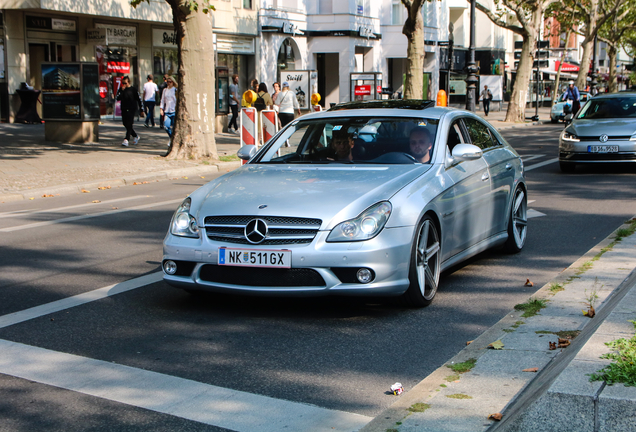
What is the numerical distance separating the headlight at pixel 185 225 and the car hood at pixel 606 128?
36.8ft

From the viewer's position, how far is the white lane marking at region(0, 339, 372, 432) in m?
3.72

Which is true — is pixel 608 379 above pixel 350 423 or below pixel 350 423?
above

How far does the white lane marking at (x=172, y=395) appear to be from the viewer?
372 centimetres

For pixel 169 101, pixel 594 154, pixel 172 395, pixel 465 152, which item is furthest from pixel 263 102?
pixel 172 395

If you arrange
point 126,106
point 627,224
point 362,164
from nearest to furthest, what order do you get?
point 362,164
point 627,224
point 126,106

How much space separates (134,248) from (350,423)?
501 cm

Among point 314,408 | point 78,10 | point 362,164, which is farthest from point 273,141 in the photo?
point 78,10

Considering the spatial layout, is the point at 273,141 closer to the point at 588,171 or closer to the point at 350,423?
the point at 350,423

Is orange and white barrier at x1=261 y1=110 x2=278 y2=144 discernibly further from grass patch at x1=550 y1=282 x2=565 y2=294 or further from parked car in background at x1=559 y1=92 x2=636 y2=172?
grass patch at x1=550 y1=282 x2=565 y2=294

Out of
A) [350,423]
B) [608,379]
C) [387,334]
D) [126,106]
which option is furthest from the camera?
[126,106]

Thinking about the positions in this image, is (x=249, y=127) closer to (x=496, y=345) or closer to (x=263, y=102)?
(x=263, y=102)

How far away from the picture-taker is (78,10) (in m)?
27.3

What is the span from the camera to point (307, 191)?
5.62 metres

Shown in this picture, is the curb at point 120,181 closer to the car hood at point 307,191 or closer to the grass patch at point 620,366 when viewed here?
the car hood at point 307,191
